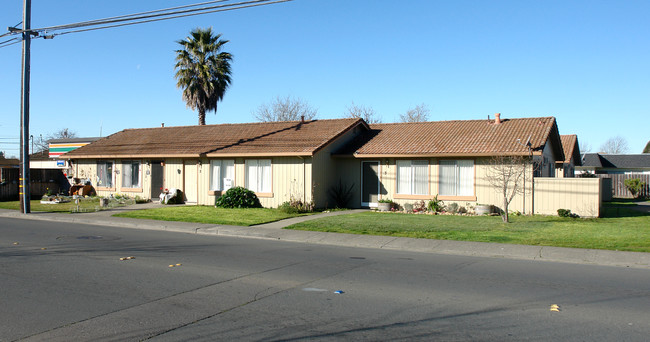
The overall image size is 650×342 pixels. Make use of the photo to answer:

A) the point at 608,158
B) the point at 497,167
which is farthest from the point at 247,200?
the point at 608,158

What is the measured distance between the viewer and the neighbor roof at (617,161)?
142 feet

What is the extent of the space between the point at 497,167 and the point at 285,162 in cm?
873

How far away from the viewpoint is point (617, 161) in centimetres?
4531

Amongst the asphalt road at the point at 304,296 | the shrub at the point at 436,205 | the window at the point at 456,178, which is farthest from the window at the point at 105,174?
the window at the point at 456,178

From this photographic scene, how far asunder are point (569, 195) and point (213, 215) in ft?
43.6

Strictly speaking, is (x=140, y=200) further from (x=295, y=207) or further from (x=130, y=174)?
(x=295, y=207)

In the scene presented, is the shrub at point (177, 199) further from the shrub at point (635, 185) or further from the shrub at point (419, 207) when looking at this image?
the shrub at point (635, 185)

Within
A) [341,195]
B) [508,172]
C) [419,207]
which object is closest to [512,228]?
[508,172]

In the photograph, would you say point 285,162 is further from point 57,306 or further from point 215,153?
point 57,306

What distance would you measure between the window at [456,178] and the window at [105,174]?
1802cm

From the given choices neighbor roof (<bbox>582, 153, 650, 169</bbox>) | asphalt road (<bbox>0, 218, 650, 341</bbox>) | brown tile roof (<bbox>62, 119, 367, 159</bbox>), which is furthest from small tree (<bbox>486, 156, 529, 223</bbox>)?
neighbor roof (<bbox>582, 153, 650, 169</bbox>)

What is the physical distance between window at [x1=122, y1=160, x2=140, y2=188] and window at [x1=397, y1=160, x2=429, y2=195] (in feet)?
46.0

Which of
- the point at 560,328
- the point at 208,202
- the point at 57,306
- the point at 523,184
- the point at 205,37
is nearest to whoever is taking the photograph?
the point at 560,328

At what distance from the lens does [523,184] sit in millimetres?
19125
